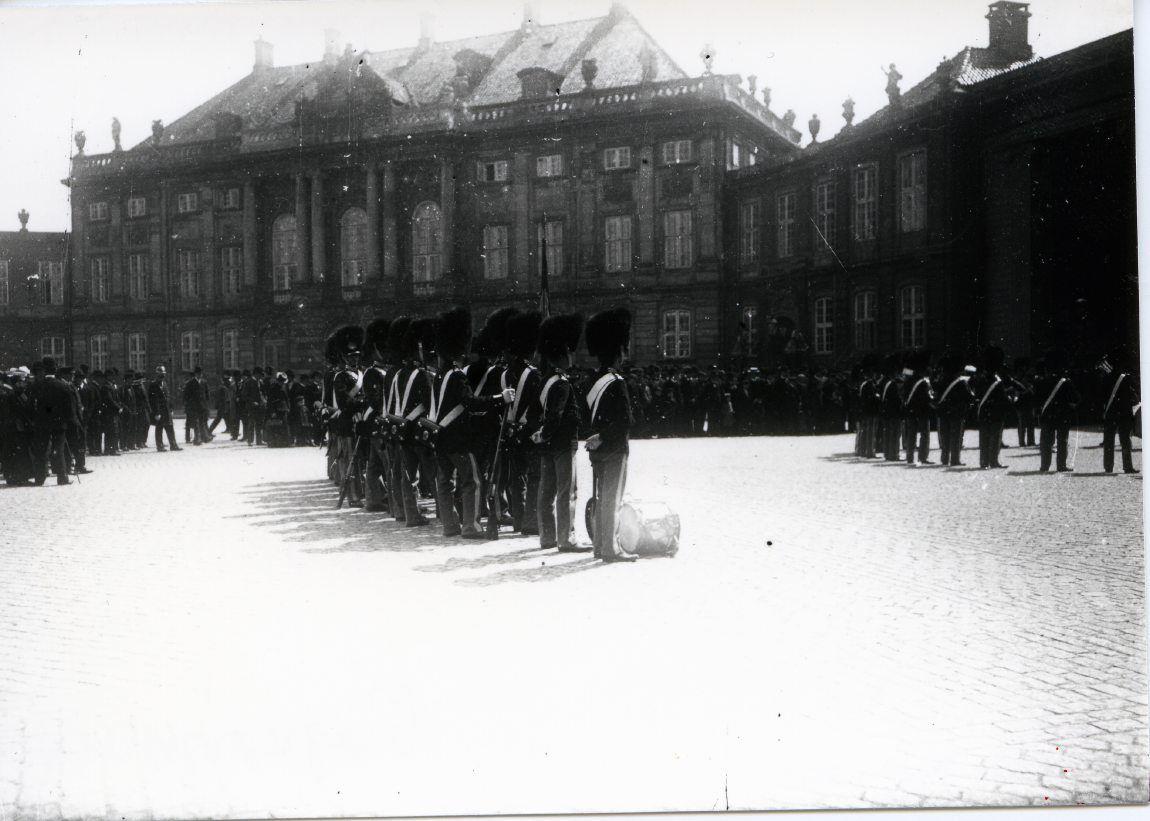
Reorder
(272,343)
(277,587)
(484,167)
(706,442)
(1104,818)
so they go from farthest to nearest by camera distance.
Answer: (706,442) → (272,343) → (484,167) → (277,587) → (1104,818)

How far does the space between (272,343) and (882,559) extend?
12189mm

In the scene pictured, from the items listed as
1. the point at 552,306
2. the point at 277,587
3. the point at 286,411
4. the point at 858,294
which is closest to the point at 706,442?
the point at 286,411

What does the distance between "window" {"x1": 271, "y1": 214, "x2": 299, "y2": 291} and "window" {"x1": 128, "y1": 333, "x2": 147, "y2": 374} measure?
1.83 metres

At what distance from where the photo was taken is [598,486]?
756 centimetres

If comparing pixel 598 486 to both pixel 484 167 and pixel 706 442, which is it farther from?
pixel 706 442

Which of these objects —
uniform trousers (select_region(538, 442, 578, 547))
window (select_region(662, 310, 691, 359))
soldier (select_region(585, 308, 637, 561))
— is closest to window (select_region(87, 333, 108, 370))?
uniform trousers (select_region(538, 442, 578, 547))

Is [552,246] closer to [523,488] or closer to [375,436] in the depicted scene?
[523,488]

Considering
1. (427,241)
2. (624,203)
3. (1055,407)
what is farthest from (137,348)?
(1055,407)

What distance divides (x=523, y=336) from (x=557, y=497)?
1408mm

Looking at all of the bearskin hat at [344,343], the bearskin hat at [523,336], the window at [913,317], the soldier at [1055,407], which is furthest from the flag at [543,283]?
the soldier at [1055,407]

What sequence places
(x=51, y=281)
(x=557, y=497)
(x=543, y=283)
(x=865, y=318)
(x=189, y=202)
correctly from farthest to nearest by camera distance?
(x=865, y=318), (x=189, y=202), (x=543, y=283), (x=557, y=497), (x=51, y=281)

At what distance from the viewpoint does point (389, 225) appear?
12.6 metres

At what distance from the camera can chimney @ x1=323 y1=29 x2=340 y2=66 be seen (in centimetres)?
654

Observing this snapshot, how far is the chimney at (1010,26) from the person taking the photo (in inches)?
233
